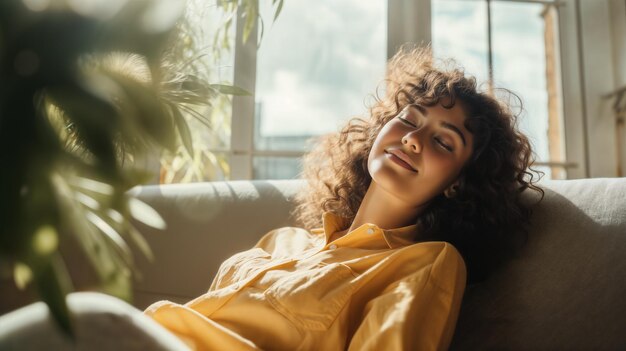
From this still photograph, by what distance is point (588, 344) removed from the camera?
98 cm

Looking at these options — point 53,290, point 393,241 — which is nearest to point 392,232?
point 393,241

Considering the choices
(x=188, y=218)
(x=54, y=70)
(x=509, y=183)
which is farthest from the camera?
(x=188, y=218)

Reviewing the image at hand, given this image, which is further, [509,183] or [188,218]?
[188,218]

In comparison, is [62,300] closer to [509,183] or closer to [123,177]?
[123,177]

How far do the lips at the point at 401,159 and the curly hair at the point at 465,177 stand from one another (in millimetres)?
151

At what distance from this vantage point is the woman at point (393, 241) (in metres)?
0.98

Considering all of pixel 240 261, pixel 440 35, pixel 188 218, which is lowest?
pixel 240 261

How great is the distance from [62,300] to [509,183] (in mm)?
1126

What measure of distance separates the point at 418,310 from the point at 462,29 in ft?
5.33

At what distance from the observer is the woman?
98cm

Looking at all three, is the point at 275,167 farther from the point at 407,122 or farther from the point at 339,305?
the point at 339,305

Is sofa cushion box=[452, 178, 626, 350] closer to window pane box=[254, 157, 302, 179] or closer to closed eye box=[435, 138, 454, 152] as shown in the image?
A: closed eye box=[435, 138, 454, 152]

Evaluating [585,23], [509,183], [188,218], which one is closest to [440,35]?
[585,23]

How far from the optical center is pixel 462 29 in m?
2.22
